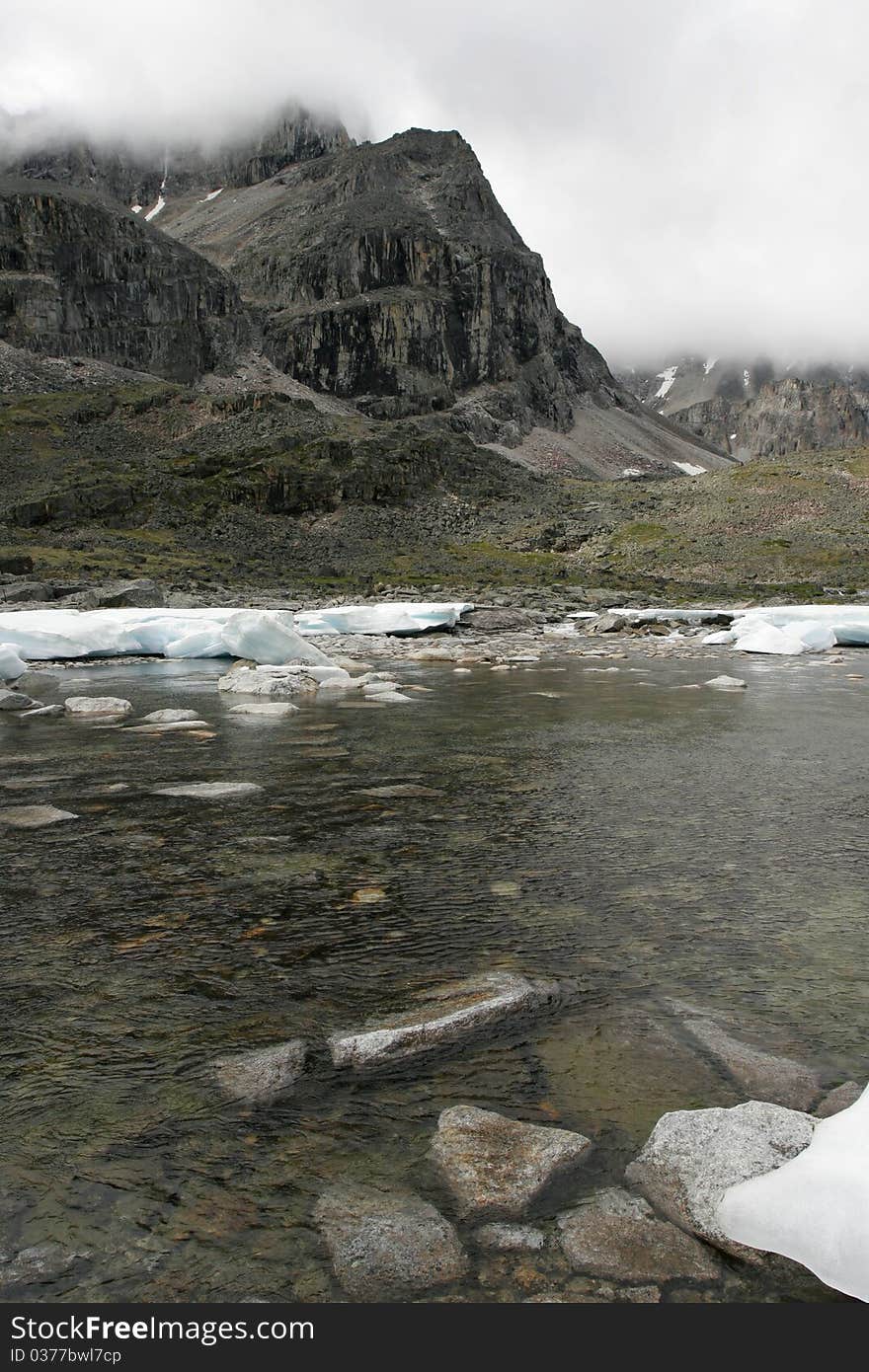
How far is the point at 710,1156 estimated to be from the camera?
2.98 metres

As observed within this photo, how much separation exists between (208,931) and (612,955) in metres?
2.53

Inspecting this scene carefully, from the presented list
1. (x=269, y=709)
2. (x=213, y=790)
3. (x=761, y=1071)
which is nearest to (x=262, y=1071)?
(x=761, y=1071)

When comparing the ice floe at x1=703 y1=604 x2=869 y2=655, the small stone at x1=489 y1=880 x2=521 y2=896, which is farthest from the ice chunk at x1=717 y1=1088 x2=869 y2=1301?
the ice floe at x1=703 y1=604 x2=869 y2=655

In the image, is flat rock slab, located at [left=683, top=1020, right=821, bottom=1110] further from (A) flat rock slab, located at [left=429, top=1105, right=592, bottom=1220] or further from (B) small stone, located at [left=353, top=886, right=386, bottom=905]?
(B) small stone, located at [left=353, top=886, right=386, bottom=905]

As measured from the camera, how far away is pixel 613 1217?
2809 mm

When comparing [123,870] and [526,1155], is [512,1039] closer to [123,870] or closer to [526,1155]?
[526,1155]

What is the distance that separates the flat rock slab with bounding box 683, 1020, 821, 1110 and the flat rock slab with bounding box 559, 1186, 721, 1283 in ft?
3.07

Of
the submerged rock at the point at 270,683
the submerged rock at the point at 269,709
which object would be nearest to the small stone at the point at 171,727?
the submerged rock at the point at 269,709

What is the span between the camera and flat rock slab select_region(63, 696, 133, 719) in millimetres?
15570

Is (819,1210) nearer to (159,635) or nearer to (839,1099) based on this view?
(839,1099)

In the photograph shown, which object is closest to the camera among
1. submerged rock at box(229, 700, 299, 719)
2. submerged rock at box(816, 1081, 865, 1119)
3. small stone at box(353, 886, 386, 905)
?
submerged rock at box(816, 1081, 865, 1119)

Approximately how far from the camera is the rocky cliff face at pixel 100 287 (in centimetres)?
15400

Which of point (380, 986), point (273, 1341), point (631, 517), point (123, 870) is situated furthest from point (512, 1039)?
point (631, 517)

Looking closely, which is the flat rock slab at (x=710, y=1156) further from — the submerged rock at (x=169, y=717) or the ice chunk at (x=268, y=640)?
the ice chunk at (x=268, y=640)
